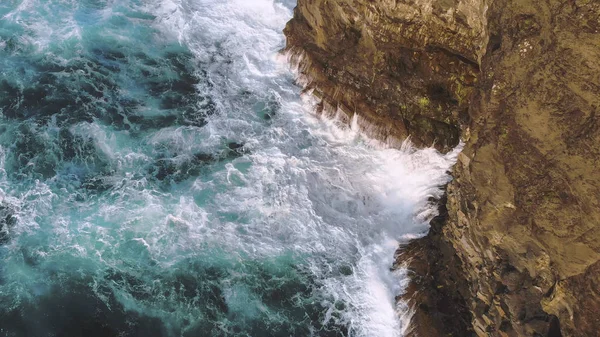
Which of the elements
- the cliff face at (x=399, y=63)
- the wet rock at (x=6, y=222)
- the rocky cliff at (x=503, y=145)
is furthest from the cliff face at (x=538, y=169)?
the wet rock at (x=6, y=222)

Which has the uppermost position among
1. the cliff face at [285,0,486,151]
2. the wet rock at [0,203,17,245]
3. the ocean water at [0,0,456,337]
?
the cliff face at [285,0,486,151]

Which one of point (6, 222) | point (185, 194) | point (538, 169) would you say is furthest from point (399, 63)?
point (6, 222)

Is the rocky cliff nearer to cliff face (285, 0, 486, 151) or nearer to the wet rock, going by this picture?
cliff face (285, 0, 486, 151)

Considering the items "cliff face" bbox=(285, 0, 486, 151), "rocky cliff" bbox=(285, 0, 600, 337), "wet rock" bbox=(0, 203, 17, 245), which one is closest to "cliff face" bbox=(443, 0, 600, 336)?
"rocky cliff" bbox=(285, 0, 600, 337)

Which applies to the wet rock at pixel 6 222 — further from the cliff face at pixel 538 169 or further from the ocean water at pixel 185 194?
the cliff face at pixel 538 169

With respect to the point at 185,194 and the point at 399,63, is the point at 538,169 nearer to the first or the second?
the point at 399,63
